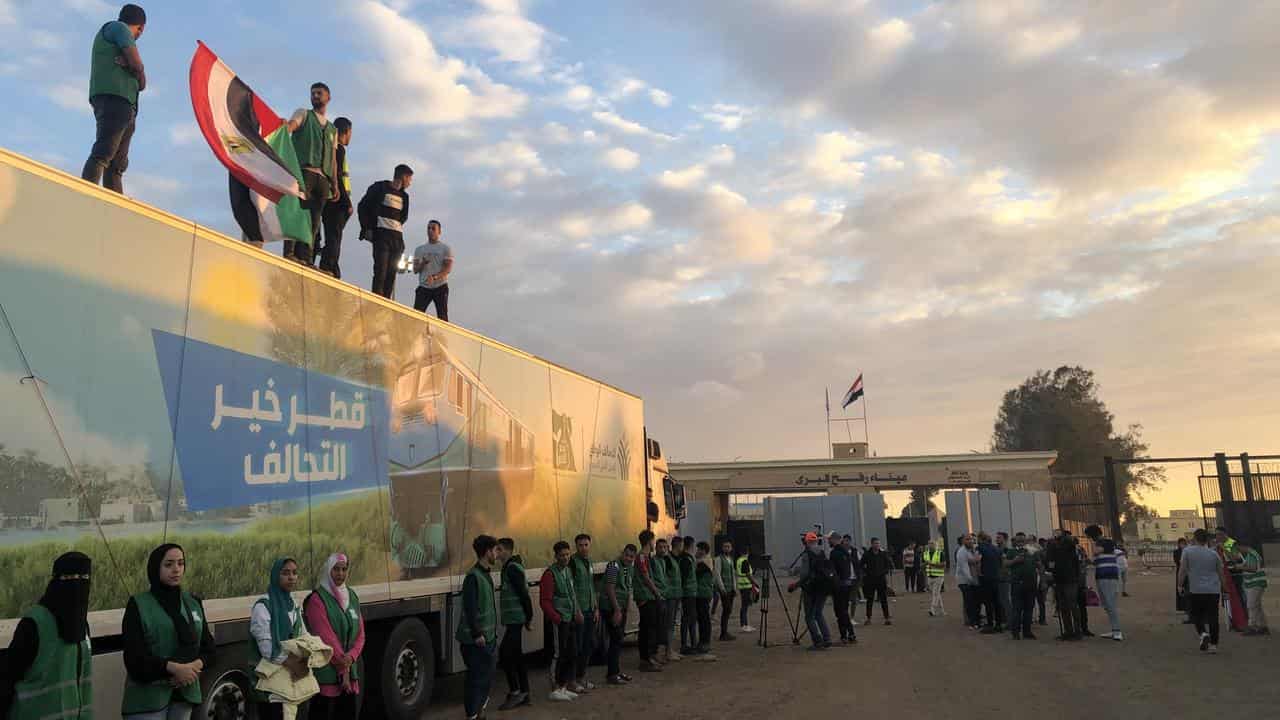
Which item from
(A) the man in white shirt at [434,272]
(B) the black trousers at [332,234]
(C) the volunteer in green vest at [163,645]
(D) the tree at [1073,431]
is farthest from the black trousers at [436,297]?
(D) the tree at [1073,431]

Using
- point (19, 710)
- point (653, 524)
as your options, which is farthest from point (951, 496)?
point (19, 710)

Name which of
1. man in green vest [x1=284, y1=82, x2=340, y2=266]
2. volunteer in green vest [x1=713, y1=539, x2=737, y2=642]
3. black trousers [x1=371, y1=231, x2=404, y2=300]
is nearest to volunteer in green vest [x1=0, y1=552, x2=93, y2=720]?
man in green vest [x1=284, y1=82, x2=340, y2=266]

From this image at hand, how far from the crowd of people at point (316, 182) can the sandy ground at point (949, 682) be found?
16.6ft

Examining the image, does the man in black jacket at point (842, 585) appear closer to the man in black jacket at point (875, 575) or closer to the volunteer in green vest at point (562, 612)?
the man in black jacket at point (875, 575)

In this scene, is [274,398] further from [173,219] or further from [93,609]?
[93,609]

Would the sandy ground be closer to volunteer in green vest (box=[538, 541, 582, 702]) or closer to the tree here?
volunteer in green vest (box=[538, 541, 582, 702])

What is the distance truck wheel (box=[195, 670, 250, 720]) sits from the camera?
6273 mm

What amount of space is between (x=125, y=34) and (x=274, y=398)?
10.1 ft

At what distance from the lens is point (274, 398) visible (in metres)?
7.15

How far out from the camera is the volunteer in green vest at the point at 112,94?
24.1ft

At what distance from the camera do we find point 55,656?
4676 mm

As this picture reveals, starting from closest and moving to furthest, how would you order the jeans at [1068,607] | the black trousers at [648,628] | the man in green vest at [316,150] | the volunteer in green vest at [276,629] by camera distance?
the volunteer in green vest at [276,629], the man in green vest at [316,150], the black trousers at [648,628], the jeans at [1068,607]

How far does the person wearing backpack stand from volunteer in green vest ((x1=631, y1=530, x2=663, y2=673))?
247cm

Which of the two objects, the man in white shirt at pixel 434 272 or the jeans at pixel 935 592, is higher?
the man in white shirt at pixel 434 272
